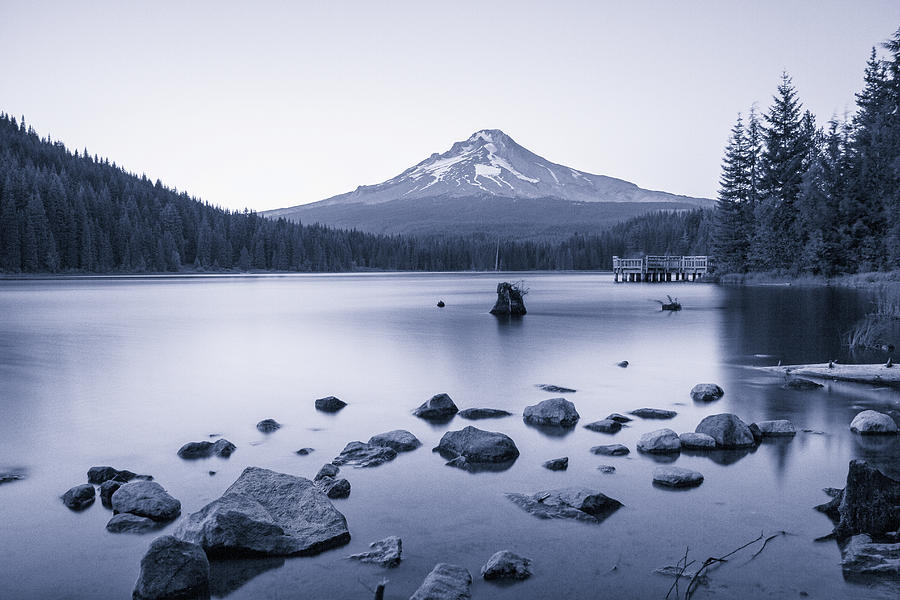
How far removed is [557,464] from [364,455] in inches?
123

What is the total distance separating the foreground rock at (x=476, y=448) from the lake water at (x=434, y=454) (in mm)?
272

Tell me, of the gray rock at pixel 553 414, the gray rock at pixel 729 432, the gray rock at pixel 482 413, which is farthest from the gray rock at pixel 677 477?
the gray rock at pixel 482 413

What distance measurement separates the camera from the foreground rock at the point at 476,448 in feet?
35.7

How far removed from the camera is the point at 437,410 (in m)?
14.5

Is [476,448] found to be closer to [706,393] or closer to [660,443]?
[660,443]

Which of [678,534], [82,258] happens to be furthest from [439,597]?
[82,258]

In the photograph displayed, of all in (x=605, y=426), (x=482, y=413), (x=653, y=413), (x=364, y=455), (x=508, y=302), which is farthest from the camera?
(x=508, y=302)

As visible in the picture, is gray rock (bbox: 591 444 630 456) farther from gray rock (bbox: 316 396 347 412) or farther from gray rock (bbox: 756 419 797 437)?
gray rock (bbox: 316 396 347 412)

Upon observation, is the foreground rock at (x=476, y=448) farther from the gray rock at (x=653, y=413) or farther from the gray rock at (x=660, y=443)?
the gray rock at (x=653, y=413)

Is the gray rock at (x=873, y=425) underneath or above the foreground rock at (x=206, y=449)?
above

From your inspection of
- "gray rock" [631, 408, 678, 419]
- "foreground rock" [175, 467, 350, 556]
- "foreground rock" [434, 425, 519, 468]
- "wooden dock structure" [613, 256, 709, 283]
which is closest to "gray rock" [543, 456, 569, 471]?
"foreground rock" [434, 425, 519, 468]

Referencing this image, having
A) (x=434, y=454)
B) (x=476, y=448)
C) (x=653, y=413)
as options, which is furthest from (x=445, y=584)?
(x=653, y=413)

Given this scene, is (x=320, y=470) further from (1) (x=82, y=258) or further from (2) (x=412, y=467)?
(1) (x=82, y=258)

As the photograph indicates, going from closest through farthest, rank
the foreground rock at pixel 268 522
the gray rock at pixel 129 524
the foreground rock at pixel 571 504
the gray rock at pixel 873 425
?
the foreground rock at pixel 268 522, the gray rock at pixel 129 524, the foreground rock at pixel 571 504, the gray rock at pixel 873 425
